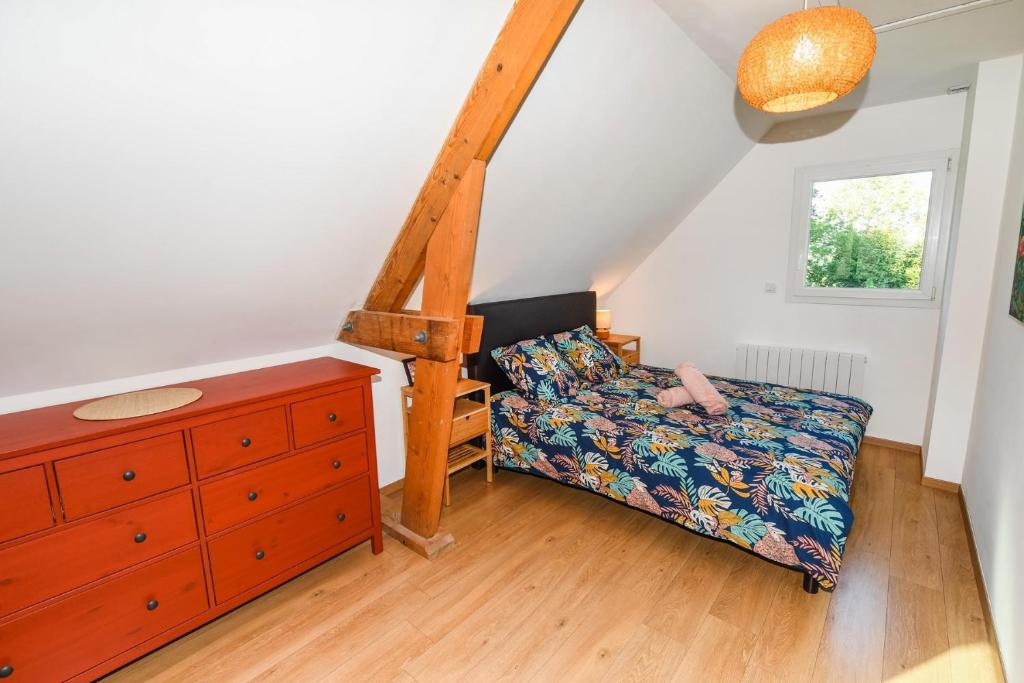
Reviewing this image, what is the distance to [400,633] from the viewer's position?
6.15ft

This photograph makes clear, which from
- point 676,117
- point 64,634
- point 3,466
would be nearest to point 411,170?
point 3,466

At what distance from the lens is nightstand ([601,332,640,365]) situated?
4328 mm

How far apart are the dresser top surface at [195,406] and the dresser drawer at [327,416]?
7 centimetres

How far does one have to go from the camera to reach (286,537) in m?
2.00

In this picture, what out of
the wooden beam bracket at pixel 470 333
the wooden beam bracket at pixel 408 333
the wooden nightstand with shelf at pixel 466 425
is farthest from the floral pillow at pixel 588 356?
the wooden beam bracket at pixel 408 333

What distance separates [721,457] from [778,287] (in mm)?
2262

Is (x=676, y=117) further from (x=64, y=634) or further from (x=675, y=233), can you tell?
(x=64, y=634)

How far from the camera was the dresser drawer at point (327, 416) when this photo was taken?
6.57ft

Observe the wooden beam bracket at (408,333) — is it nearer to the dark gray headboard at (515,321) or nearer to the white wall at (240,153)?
the white wall at (240,153)

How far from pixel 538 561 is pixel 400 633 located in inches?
28.3

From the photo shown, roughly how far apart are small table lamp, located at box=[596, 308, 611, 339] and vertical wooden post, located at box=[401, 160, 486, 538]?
245 centimetres

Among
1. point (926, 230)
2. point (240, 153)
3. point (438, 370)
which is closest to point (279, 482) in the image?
point (438, 370)

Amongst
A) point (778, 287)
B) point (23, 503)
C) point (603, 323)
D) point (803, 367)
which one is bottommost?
point (803, 367)

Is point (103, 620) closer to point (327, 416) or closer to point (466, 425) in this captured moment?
point (327, 416)
